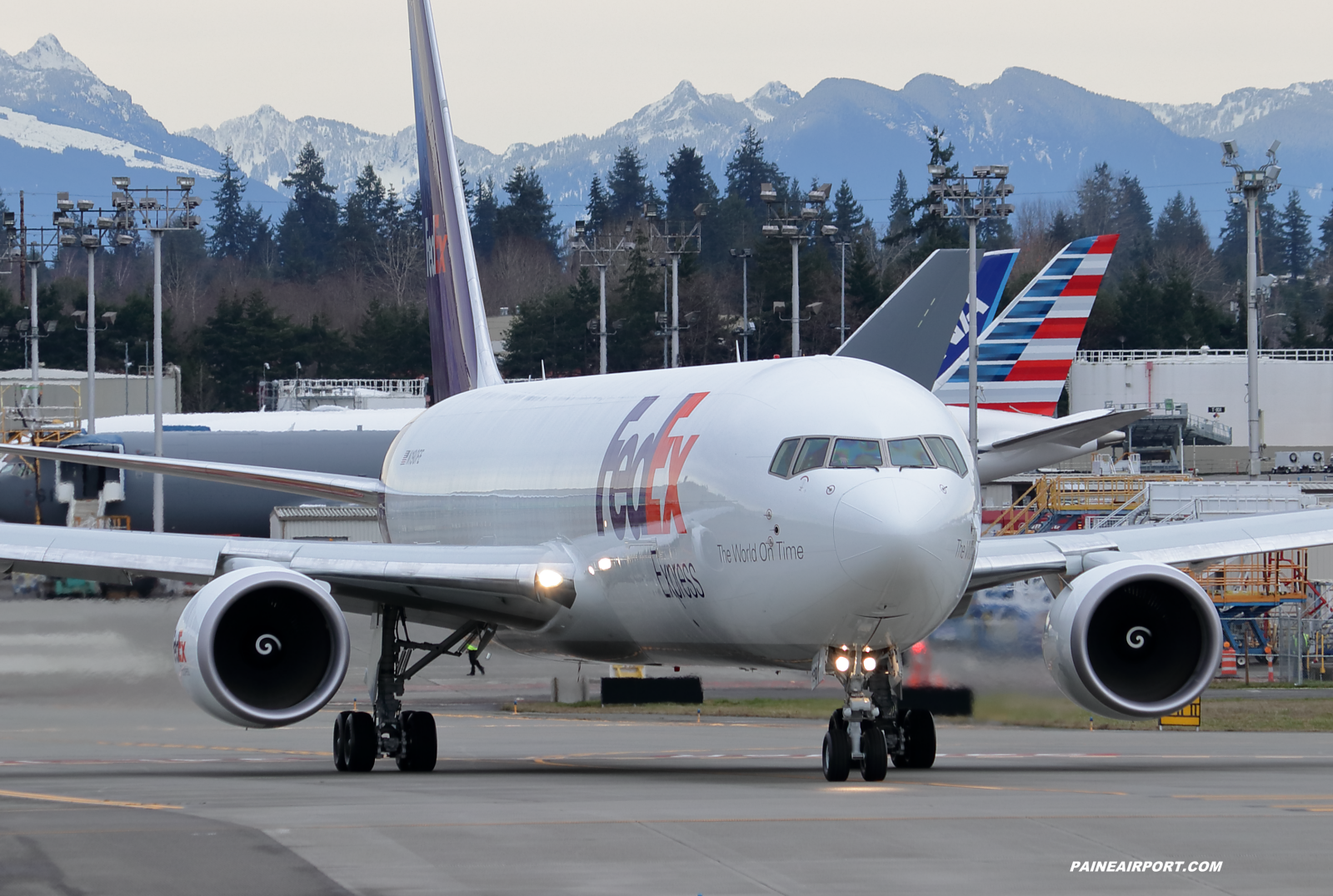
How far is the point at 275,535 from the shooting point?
63.4 metres

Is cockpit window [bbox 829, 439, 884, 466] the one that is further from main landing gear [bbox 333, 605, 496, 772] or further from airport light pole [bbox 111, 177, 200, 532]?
airport light pole [bbox 111, 177, 200, 532]

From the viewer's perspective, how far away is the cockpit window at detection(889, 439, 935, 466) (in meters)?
16.4

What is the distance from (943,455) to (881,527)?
124 cm

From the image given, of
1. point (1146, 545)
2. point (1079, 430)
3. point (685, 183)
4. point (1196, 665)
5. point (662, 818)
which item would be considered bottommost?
point (662, 818)

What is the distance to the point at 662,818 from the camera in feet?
44.4

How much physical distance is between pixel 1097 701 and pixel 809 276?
335 ft

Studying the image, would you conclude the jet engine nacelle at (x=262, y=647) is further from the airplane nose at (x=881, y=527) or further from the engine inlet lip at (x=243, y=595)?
the airplane nose at (x=881, y=527)

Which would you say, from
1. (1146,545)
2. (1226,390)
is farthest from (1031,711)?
(1226,390)

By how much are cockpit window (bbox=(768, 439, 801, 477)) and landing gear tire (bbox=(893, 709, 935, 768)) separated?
3.61 meters

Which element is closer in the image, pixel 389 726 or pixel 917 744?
pixel 917 744

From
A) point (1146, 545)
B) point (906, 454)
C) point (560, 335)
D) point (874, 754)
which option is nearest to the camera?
point (906, 454)

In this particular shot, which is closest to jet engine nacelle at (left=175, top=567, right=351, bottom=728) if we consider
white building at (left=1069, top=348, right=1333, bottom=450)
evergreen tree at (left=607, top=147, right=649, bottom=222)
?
white building at (left=1069, top=348, right=1333, bottom=450)

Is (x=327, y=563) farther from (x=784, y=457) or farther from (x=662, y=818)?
(x=662, y=818)

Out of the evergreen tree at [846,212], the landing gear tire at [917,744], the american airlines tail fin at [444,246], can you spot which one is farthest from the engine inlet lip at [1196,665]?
the evergreen tree at [846,212]
